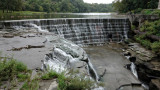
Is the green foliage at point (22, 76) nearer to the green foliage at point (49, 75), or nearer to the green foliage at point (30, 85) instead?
the green foliage at point (30, 85)

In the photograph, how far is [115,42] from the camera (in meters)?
14.9

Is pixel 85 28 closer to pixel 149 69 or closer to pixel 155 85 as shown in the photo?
pixel 149 69

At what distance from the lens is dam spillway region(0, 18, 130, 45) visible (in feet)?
40.2

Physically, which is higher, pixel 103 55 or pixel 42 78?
pixel 42 78

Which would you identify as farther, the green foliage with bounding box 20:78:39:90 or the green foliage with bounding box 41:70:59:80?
the green foliage with bounding box 41:70:59:80

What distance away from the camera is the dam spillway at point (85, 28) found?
483 inches

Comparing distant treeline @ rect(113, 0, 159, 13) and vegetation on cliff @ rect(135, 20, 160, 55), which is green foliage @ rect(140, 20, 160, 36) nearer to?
vegetation on cliff @ rect(135, 20, 160, 55)

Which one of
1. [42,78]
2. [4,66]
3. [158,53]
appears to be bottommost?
[158,53]

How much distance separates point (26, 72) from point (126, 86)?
4828 mm

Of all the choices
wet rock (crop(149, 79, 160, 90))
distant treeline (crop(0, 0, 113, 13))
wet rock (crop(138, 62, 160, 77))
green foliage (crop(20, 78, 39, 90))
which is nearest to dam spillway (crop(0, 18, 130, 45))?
wet rock (crop(138, 62, 160, 77))

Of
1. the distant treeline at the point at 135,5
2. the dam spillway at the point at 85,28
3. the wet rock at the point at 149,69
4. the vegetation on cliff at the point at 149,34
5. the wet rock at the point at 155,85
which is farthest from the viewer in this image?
the distant treeline at the point at 135,5

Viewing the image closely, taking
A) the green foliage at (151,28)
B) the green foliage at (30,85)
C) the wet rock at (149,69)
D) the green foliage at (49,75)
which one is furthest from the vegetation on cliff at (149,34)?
the green foliage at (30,85)

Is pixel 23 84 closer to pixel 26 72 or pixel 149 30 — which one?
pixel 26 72

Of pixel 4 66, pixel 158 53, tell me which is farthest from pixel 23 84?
pixel 158 53
